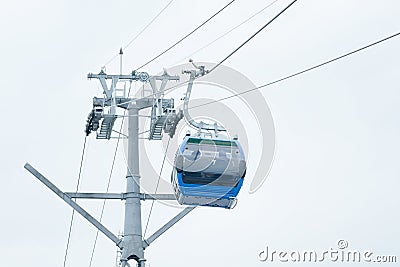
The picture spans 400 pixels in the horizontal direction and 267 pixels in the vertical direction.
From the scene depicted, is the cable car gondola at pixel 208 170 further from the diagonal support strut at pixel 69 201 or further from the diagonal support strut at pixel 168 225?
the diagonal support strut at pixel 69 201

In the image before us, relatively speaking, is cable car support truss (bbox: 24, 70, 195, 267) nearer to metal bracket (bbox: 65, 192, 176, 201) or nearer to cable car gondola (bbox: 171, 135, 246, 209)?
metal bracket (bbox: 65, 192, 176, 201)

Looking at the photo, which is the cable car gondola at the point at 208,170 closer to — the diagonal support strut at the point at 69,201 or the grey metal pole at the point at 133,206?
the grey metal pole at the point at 133,206

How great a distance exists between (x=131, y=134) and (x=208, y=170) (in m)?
7.38

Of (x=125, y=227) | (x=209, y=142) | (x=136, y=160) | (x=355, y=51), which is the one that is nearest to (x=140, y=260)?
(x=125, y=227)

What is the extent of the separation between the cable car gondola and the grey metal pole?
425 centimetres

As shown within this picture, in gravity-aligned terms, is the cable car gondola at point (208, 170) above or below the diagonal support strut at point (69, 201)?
below

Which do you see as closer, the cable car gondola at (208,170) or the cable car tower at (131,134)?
the cable car gondola at (208,170)

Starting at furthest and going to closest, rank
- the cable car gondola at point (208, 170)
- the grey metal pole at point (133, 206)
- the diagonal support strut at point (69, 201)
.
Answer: the diagonal support strut at point (69, 201) < the grey metal pole at point (133, 206) < the cable car gondola at point (208, 170)

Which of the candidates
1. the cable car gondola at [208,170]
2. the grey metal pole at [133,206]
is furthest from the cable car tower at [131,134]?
the cable car gondola at [208,170]

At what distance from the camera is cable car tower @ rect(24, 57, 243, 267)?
101ft

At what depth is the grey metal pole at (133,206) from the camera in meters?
30.6

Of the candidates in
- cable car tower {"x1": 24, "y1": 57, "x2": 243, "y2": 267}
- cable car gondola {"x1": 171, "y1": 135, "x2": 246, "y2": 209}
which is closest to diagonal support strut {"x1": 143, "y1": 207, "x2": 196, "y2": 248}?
cable car tower {"x1": 24, "y1": 57, "x2": 243, "y2": 267}

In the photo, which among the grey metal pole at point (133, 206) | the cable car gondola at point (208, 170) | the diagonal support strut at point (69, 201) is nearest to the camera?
the cable car gondola at point (208, 170)

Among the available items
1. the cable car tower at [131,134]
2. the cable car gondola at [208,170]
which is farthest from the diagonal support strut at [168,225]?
the cable car gondola at [208,170]
